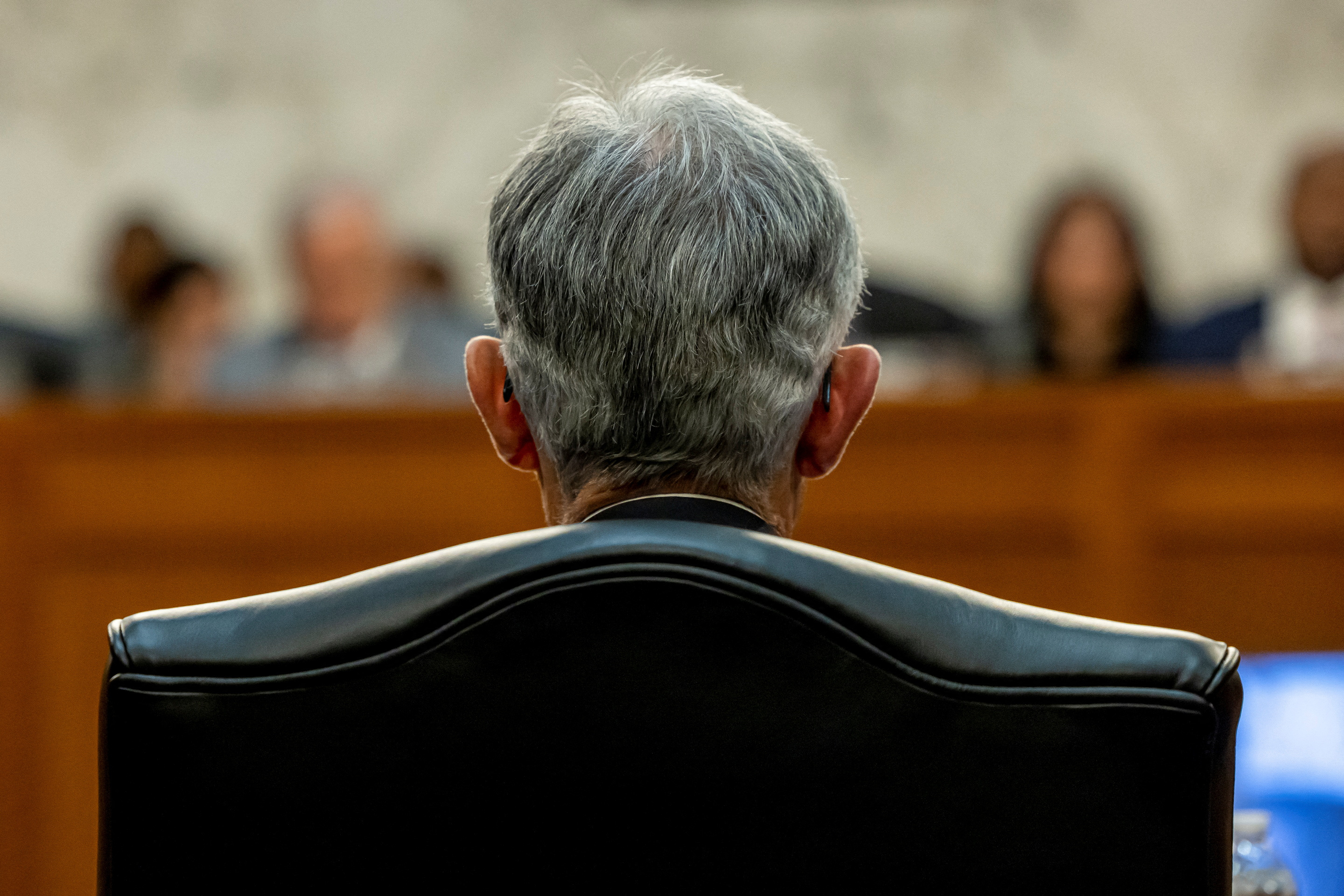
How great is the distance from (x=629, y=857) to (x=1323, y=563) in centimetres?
298

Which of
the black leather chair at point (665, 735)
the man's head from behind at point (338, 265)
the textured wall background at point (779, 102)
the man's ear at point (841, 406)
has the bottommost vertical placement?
the black leather chair at point (665, 735)

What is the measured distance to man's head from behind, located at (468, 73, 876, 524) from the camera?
886 millimetres

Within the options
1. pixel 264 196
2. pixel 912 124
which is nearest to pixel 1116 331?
pixel 912 124

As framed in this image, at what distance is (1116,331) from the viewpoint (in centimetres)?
439

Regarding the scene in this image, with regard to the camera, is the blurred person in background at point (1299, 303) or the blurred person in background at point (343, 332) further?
the blurred person in background at point (1299, 303)

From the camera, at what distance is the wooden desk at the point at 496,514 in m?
3.35

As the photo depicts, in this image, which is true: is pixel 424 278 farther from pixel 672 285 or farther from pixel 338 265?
pixel 672 285

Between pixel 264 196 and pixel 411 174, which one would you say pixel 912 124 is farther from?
pixel 264 196

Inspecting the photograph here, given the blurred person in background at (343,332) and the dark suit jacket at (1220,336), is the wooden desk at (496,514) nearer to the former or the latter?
the blurred person in background at (343,332)

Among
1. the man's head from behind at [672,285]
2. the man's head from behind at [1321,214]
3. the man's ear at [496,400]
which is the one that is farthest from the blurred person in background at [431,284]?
the man's head from behind at [672,285]

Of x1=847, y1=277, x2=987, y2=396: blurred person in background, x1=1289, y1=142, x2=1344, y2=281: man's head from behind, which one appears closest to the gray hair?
x1=847, y1=277, x2=987, y2=396: blurred person in background

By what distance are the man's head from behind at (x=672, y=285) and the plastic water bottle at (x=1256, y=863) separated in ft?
1.59

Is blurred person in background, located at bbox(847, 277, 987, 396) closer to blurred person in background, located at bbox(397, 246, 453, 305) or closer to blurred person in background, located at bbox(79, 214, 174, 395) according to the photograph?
blurred person in background, located at bbox(397, 246, 453, 305)

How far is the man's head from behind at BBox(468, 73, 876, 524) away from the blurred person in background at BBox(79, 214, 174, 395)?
349 centimetres
